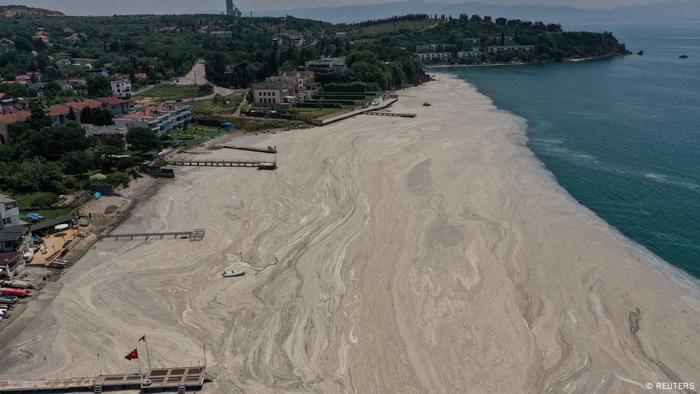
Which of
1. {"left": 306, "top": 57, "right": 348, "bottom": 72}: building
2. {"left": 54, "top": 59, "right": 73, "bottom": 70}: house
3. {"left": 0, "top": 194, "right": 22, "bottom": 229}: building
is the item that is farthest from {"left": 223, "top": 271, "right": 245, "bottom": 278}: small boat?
{"left": 54, "top": 59, "right": 73, "bottom": 70}: house

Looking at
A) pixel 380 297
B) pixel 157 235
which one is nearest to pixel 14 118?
pixel 157 235

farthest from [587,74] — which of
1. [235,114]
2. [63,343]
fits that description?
[63,343]

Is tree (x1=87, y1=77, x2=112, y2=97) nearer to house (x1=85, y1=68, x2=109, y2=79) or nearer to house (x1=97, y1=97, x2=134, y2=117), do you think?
house (x1=97, y1=97, x2=134, y2=117)

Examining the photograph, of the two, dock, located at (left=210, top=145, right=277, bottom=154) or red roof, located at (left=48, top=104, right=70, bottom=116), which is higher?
red roof, located at (left=48, top=104, right=70, bottom=116)

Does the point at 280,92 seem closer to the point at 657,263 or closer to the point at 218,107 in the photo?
the point at 218,107

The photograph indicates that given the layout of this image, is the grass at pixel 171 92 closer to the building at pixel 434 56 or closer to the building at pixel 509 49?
the building at pixel 434 56

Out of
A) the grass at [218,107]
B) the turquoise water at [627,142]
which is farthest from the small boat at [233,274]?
the grass at [218,107]

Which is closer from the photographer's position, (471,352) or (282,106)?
(471,352)

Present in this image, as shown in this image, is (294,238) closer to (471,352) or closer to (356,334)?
(356,334)
